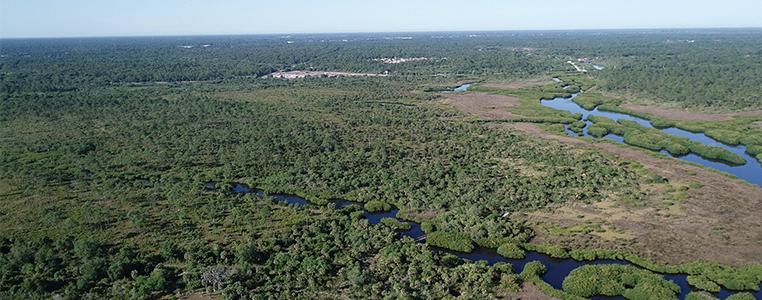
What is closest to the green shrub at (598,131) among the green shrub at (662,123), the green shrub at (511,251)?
the green shrub at (662,123)

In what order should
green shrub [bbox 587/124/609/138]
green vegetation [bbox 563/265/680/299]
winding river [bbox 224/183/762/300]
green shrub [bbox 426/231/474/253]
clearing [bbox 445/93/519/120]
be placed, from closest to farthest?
green vegetation [bbox 563/265/680/299] < winding river [bbox 224/183/762/300] < green shrub [bbox 426/231/474/253] < green shrub [bbox 587/124/609/138] < clearing [bbox 445/93/519/120]

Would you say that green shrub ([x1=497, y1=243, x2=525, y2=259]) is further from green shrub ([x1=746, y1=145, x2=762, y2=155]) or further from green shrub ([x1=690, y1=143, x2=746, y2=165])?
green shrub ([x1=746, y1=145, x2=762, y2=155])

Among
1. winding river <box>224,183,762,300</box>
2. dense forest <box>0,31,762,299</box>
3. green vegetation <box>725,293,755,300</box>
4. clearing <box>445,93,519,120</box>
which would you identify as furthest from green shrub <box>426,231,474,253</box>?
clearing <box>445,93,519,120</box>

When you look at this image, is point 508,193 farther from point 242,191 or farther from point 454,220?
point 242,191

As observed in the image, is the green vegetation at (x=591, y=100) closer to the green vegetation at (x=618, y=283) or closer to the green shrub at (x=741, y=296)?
the green vegetation at (x=618, y=283)

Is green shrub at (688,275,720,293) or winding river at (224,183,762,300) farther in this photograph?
winding river at (224,183,762,300)

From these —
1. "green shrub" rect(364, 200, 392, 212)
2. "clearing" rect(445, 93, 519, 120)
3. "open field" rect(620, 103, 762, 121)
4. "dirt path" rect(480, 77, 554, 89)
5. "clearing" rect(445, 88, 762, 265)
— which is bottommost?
"dirt path" rect(480, 77, 554, 89)

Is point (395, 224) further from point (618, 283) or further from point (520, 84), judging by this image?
point (520, 84)
